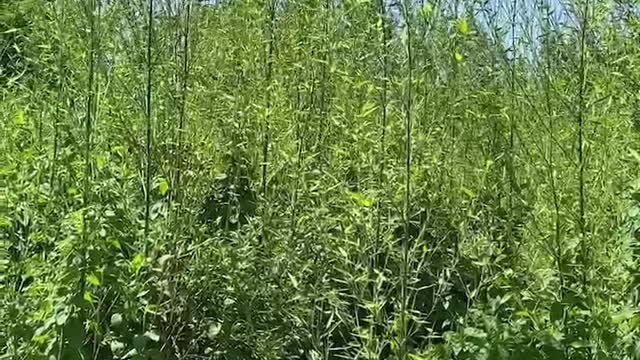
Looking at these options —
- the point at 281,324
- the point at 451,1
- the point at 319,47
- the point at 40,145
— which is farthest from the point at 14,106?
the point at 451,1

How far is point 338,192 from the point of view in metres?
3.54

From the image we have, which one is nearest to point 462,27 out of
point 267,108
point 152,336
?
point 267,108

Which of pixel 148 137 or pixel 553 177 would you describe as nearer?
pixel 553 177

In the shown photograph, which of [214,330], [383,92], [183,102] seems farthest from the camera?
[183,102]

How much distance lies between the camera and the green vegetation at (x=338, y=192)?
A: 3244 millimetres

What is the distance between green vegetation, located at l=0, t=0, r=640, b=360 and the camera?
10.6ft

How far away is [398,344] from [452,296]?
670 millimetres

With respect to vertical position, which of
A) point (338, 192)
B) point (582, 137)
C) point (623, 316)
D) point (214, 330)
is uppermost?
point (582, 137)

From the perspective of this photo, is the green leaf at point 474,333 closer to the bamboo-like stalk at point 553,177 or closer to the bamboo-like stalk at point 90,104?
the bamboo-like stalk at point 553,177

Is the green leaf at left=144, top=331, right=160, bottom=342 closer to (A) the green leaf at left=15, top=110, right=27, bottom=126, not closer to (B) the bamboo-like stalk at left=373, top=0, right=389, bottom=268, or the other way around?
(B) the bamboo-like stalk at left=373, top=0, right=389, bottom=268

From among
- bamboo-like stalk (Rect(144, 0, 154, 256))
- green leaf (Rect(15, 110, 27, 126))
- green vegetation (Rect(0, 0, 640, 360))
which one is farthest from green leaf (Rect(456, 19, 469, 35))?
green leaf (Rect(15, 110, 27, 126))

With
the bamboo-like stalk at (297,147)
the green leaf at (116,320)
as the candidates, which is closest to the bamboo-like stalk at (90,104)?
the green leaf at (116,320)

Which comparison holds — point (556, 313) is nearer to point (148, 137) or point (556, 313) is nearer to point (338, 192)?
point (338, 192)

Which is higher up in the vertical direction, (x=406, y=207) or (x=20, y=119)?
(x=20, y=119)
